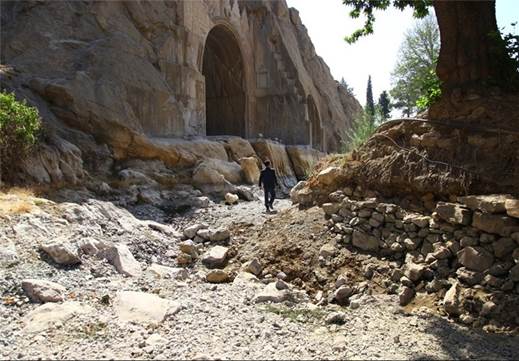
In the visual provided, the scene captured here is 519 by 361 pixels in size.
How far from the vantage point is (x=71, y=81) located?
12219 millimetres

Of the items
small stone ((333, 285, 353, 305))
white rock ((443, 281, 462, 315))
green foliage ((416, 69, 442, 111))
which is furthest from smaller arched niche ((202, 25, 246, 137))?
white rock ((443, 281, 462, 315))

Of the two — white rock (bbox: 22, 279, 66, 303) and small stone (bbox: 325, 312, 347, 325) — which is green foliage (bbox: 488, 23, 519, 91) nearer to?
small stone (bbox: 325, 312, 347, 325)

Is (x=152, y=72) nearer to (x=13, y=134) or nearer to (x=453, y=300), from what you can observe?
(x=13, y=134)

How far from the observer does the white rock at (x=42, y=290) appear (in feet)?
17.1

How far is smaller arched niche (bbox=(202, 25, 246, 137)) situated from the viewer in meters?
23.5

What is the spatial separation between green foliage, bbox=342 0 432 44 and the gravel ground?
5.33m

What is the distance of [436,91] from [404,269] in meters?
3.10

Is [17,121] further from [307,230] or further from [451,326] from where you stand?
[451,326]

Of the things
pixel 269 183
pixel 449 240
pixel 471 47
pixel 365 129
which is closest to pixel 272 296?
pixel 449 240

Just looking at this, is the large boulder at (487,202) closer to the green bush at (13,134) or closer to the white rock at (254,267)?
the white rock at (254,267)

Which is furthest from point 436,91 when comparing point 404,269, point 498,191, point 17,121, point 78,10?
point 78,10

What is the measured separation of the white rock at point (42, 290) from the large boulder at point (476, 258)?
4.98 meters

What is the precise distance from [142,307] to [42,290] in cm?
129

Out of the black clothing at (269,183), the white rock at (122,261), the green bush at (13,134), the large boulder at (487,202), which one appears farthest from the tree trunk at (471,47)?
the green bush at (13,134)
